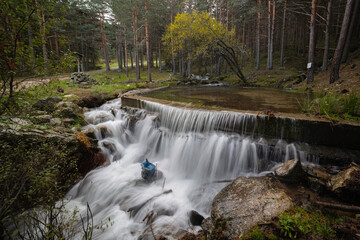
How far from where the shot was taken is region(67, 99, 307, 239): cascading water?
462cm

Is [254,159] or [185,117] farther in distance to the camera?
[185,117]

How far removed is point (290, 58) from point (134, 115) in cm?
2660

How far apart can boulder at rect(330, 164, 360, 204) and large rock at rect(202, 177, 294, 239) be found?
1057 mm

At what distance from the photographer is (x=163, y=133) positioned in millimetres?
7770

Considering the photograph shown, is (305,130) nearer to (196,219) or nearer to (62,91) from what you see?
(196,219)

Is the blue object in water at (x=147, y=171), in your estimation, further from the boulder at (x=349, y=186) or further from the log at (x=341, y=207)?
the boulder at (x=349, y=186)

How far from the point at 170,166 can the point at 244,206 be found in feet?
12.5

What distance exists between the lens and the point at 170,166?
6664 mm

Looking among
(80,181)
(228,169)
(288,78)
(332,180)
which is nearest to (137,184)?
(80,181)

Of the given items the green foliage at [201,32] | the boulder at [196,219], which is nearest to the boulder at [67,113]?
the boulder at [196,219]

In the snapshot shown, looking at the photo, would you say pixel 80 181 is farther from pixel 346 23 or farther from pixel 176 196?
pixel 346 23

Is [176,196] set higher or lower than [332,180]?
lower

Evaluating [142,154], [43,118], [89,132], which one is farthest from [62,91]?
[142,154]

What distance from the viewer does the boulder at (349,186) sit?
3355mm
